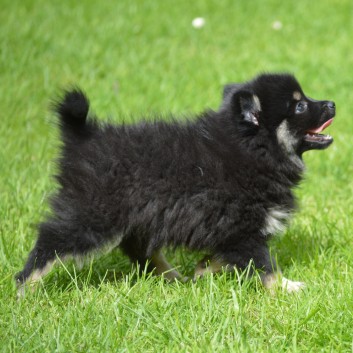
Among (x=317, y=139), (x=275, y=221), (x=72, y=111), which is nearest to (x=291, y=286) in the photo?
(x=275, y=221)

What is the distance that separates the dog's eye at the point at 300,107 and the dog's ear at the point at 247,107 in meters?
0.25

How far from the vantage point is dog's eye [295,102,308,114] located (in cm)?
419

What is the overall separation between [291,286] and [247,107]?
1056mm

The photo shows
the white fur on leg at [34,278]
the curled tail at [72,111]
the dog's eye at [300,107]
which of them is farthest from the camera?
the dog's eye at [300,107]

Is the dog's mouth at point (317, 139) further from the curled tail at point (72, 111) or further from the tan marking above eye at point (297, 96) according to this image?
the curled tail at point (72, 111)

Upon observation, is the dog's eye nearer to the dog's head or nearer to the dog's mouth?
the dog's head

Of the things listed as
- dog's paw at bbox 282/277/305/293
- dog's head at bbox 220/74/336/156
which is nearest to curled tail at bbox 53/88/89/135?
dog's head at bbox 220/74/336/156

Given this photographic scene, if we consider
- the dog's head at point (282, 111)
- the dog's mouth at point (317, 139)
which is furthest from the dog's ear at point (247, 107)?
the dog's mouth at point (317, 139)

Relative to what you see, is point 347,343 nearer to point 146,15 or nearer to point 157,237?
point 157,237

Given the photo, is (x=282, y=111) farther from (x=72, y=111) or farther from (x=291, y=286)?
(x=72, y=111)

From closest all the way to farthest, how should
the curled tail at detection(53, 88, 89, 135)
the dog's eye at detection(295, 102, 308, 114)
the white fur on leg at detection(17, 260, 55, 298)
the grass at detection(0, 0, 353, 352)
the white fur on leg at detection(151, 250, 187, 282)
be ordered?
the grass at detection(0, 0, 353, 352)
the white fur on leg at detection(17, 260, 55, 298)
the curled tail at detection(53, 88, 89, 135)
the dog's eye at detection(295, 102, 308, 114)
the white fur on leg at detection(151, 250, 187, 282)

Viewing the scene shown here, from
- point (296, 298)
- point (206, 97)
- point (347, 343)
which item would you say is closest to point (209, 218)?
point (296, 298)

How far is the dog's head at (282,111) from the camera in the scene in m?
4.09

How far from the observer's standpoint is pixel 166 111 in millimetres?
6965
